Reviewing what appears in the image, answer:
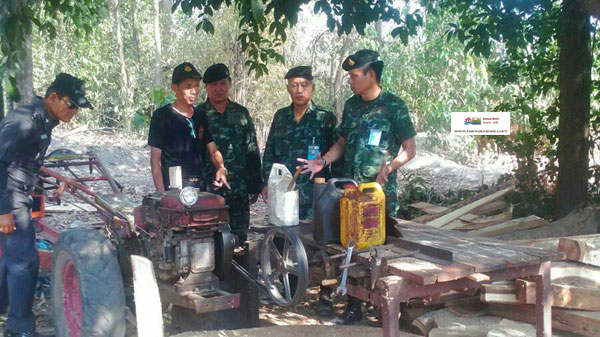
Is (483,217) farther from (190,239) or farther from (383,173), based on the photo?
(190,239)

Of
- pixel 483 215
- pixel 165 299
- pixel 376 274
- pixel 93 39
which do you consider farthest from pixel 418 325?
pixel 93 39

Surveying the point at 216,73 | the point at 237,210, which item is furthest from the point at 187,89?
the point at 237,210

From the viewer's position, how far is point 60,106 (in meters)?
3.87

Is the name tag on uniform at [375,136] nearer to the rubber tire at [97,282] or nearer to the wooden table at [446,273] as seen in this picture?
the wooden table at [446,273]

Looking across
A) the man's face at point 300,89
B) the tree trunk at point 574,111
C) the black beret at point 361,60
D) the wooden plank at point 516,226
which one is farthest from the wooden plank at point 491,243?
the tree trunk at point 574,111

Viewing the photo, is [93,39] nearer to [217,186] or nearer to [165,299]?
[217,186]

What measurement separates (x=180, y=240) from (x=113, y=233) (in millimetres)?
768

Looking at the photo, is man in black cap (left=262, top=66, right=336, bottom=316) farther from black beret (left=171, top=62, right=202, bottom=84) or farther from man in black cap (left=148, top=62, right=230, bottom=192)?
black beret (left=171, top=62, right=202, bottom=84)

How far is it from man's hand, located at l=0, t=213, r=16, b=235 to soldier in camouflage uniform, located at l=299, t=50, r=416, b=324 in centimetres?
192

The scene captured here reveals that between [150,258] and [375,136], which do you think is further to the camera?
[375,136]

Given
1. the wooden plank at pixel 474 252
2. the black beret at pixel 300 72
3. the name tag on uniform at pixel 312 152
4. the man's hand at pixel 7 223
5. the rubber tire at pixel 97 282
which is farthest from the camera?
the name tag on uniform at pixel 312 152

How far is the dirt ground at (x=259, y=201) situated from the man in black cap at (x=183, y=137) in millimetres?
872

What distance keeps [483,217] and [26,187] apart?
4.60 m

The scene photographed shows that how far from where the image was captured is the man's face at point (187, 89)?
4207 mm
